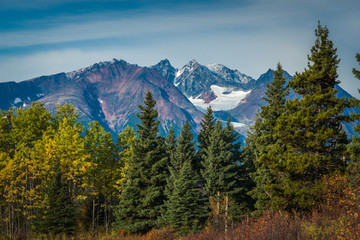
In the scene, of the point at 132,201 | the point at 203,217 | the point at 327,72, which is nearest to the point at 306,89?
the point at 327,72

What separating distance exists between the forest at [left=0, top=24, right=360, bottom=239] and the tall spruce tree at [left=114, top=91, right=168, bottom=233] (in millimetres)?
116

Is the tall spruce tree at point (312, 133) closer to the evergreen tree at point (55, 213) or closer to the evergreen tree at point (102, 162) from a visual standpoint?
the evergreen tree at point (55, 213)

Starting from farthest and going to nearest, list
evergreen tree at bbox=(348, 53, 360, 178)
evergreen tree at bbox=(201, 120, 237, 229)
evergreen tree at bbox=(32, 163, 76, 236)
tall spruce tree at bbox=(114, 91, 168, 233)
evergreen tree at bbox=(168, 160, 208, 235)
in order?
evergreen tree at bbox=(201, 120, 237, 229) → tall spruce tree at bbox=(114, 91, 168, 233) → evergreen tree at bbox=(168, 160, 208, 235) → evergreen tree at bbox=(32, 163, 76, 236) → evergreen tree at bbox=(348, 53, 360, 178)

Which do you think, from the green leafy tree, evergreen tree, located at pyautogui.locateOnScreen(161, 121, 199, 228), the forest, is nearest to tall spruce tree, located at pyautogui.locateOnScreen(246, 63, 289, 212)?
the forest

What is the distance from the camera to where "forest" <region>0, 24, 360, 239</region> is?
18328mm

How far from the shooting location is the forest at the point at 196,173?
1833cm

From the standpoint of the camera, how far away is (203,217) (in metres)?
26.0

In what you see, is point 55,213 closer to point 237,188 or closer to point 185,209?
point 185,209

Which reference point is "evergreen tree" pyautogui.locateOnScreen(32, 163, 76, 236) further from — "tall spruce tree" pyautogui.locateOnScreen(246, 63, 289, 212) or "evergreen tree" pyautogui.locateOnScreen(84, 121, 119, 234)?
"tall spruce tree" pyautogui.locateOnScreen(246, 63, 289, 212)

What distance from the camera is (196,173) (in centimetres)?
2972

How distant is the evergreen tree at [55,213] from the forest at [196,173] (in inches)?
3.6

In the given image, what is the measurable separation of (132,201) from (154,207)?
2.48m

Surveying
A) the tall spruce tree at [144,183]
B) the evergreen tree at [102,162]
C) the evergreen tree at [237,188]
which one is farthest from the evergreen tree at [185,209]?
the evergreen tree at [102,162]

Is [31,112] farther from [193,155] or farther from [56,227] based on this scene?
[193,155]
